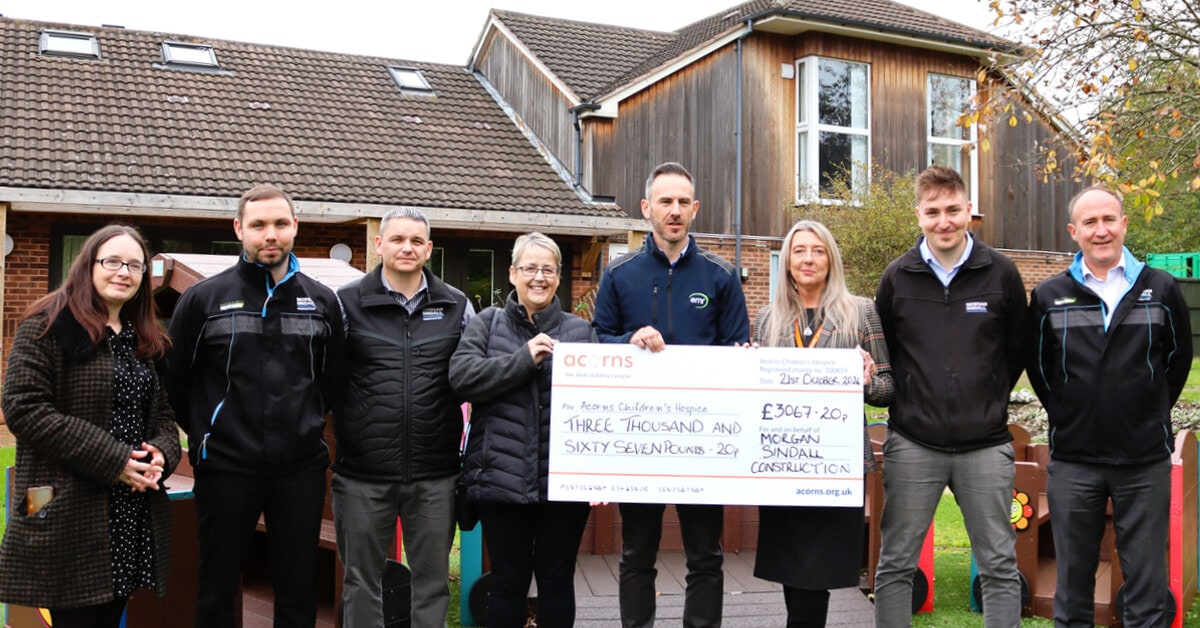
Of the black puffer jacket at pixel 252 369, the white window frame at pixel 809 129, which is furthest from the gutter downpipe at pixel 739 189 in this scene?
the black puffer jacket at pixel 252 369

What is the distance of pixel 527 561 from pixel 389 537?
64 cm

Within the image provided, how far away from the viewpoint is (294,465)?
3.99 metres

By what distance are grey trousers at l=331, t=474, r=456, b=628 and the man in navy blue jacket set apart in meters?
0.78

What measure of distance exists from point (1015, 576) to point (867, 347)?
3.74 feet

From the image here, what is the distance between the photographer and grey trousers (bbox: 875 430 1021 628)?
13.7ft

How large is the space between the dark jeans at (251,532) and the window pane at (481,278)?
11826mm

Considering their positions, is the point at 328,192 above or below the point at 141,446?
above

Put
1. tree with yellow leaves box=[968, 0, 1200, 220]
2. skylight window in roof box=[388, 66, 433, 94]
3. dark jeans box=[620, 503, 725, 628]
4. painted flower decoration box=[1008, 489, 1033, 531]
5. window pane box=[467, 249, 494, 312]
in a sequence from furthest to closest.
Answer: skylight window in roof box=[388, 66, 433, 94] → window pane box=[467, 249, 494, 312] → tree with yellow leaves box=[968, 0, 1200, 220] → painted flower decoration box=[1008, 489, 1033, 531] → dark jeans box=[620, 503, 725, 628]

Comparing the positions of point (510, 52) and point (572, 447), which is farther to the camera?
point (510, 52)

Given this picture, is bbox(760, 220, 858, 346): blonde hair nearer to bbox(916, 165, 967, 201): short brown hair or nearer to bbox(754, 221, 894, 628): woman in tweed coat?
bbox(754, 221, 894, 628): woman in tweed coat

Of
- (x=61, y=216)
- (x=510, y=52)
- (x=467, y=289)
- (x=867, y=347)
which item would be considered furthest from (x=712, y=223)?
Answer: (x=867, y=347)

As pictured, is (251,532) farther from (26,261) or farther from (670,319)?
(26,261)

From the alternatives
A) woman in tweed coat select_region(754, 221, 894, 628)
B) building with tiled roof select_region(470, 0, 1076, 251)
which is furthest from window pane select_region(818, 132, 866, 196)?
woman in tweed coat select_region(754, 221, 894, 628)

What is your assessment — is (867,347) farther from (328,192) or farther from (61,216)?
(61,216)
